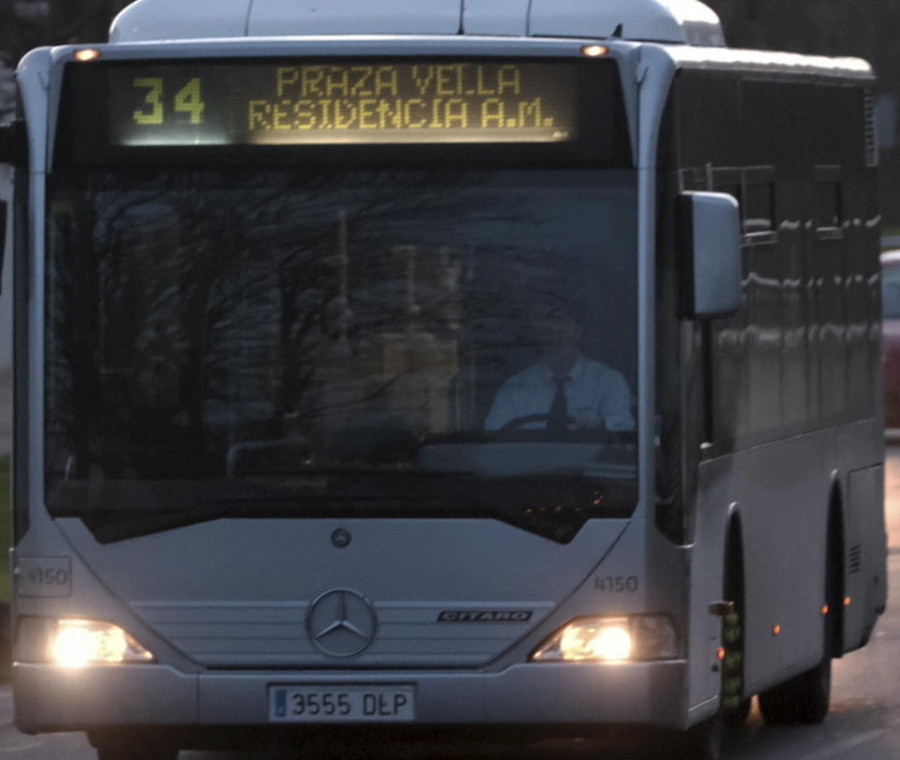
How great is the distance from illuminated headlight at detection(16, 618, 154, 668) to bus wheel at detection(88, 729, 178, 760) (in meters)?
0.48

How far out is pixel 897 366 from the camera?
31.3m

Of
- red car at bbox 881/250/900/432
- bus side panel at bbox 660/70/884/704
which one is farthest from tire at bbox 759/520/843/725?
red car at bbox 881/250/900/432

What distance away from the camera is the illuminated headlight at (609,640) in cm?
980

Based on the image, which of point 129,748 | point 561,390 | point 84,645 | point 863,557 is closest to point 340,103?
point 561,390

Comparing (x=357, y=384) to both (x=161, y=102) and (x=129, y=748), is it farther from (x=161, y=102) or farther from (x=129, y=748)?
(x=129, y=748)

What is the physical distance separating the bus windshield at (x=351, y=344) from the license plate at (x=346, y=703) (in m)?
0.53

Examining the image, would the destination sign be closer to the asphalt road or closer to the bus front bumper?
the bus front bumper

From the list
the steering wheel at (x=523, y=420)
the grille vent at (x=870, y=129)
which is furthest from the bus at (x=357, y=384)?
the grille vent at (x=870, y=129)

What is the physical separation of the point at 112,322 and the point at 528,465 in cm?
133

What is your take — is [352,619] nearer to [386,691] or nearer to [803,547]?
[386,691]

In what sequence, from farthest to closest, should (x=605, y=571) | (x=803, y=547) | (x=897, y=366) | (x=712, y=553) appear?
(x=897, y=366) → (x=803, y=547) → (x=712, y=553) → (x=605, y=571)

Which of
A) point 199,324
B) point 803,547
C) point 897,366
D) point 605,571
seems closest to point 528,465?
point 605,571

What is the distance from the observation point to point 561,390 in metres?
9.80

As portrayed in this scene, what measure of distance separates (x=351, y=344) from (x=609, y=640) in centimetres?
117
